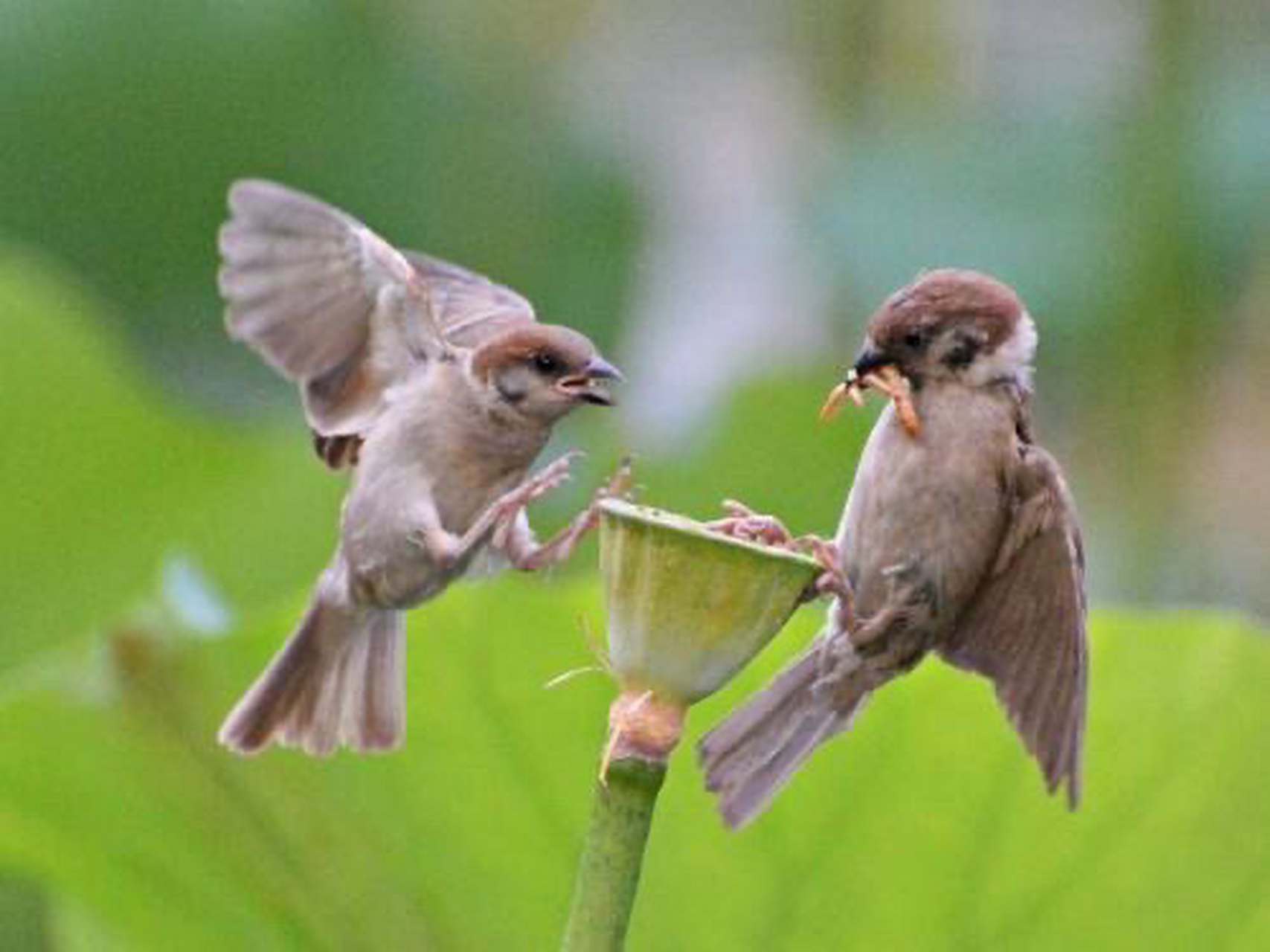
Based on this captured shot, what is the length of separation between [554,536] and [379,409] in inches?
9.9

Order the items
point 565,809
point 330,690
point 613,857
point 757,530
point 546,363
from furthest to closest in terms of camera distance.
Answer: point 565,809
point 330,690
point 546,363
point 757,530
point 613,857

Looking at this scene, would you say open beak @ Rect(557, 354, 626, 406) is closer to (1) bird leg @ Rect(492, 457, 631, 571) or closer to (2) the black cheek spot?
(1) bird leg @ Rect(492, 457, 631, 571)

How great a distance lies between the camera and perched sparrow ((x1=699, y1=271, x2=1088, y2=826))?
145cm

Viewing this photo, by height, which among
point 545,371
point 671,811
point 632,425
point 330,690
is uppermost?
point 545,371

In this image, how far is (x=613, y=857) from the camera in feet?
3.94

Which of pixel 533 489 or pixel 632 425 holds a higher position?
pixel 533 489

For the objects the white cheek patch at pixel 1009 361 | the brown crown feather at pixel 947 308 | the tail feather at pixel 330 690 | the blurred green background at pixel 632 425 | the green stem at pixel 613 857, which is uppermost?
the brown crown feather at pixel 947 308

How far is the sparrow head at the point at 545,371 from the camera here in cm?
141

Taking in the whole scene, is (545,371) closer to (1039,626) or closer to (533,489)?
(533,489)

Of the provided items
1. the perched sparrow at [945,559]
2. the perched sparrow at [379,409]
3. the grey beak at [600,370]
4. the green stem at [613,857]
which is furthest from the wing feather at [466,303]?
the green stem at [613,857]

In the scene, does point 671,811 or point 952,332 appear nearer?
point 952,332

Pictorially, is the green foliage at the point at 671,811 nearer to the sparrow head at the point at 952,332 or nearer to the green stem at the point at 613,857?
the sparrow head at the point at 952,332

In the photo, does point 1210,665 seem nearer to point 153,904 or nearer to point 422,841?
point 422,841

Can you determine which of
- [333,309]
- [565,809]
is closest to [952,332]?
[333,309]
